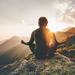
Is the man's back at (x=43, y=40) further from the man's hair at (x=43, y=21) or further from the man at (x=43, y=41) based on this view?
the man's hair at (x=43, y=21)

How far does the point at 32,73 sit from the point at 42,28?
375 cm

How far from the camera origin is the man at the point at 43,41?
21.3m

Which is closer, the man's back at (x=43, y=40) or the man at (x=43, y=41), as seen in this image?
the man at (x=43, y=41)

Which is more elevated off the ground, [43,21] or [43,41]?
[43,21]

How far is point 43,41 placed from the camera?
21.8 m

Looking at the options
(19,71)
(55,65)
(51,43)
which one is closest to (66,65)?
(55,65)

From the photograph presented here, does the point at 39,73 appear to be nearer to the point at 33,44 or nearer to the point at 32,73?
the point at 32,73

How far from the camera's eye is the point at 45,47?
2166cm

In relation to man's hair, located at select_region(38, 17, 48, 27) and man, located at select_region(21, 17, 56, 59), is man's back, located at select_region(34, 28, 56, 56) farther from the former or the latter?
man's hair, located at select_region(38, 17, 48, 27)

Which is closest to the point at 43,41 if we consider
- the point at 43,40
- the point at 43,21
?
the point at 43,40

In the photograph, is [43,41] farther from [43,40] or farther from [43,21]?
[43,21]

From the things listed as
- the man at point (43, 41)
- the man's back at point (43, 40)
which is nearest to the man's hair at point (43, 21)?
the man at point (43, 41)

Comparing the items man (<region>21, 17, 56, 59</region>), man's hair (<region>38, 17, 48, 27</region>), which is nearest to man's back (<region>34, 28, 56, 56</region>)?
man (<region>21, 17, 56, 59</region>)

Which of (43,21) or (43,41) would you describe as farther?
(43,41)
